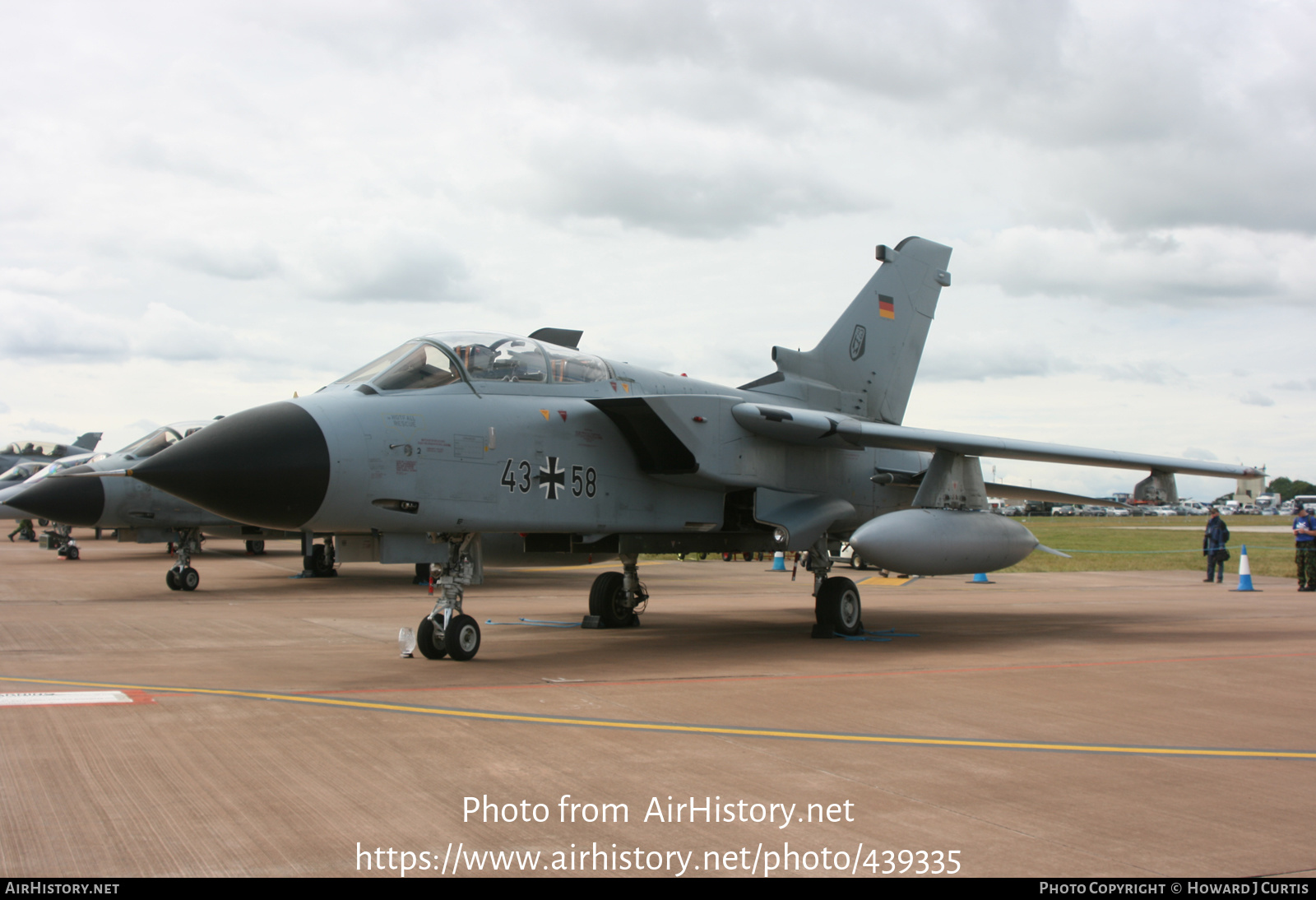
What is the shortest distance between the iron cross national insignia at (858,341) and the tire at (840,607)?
145 inches

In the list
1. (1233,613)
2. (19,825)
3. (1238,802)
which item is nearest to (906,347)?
(1233,613)

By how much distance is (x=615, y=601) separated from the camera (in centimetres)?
1246

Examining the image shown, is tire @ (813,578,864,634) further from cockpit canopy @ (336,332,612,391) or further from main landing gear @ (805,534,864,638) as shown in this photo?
cockpit canopy @ (336,332,612,391)

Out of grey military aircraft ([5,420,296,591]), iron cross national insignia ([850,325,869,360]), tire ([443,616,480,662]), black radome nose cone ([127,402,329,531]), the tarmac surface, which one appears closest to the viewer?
the tarmac surface

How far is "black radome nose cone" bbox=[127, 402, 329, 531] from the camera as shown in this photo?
7.25 metres

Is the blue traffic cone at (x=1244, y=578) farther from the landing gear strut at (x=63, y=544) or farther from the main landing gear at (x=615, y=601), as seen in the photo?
the landing gear strut at (x=63, y=544)

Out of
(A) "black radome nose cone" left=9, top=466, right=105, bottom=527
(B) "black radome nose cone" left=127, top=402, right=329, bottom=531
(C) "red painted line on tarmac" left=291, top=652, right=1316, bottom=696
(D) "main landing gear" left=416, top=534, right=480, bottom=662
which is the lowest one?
(C) "red painted line on tarmac" left=291, top=652, right=1316, bottom=696

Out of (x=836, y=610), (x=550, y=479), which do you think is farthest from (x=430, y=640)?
(x=836, y=610)

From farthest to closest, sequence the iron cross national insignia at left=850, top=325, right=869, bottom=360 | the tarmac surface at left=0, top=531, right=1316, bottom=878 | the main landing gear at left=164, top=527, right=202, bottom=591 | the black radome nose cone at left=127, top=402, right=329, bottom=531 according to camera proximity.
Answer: the main landing gear at left=164, top=527, right=202, bottom=591 → the iron cross national insignia at left=850, top=325, right=869, bottom=360 → the black radome nose cone at left=127, top=402, right=329, bottom=531 → the tarmac surface at left=0, top=531, right=1316, bottom=878

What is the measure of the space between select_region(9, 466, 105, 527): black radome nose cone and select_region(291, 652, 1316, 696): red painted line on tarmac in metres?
13.5

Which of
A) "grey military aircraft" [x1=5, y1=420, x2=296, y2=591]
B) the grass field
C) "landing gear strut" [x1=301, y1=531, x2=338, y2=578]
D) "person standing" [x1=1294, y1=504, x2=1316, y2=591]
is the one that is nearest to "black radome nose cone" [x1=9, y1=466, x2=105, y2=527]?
"grey military aircraft" [x1=5, y1=420, x2=296, y2=591]

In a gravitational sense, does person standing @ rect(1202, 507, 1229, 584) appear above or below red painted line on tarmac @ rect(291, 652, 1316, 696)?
above

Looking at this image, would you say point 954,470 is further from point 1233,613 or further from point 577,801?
point 577,801

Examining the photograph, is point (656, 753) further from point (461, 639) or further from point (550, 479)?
point (550, 479)
